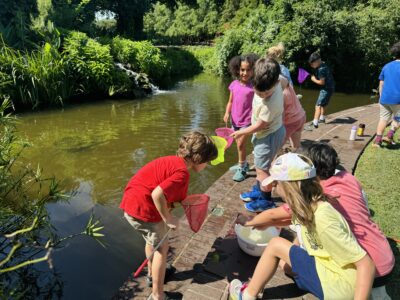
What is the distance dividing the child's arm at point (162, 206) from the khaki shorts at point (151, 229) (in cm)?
18

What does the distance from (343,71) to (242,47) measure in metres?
5.56

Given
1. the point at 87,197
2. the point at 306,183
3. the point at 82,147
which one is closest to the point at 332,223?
the point at 306,183

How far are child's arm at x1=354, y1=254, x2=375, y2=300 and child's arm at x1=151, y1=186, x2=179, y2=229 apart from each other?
4.11 feet

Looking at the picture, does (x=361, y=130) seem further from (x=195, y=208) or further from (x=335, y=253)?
(x=335, y=253)

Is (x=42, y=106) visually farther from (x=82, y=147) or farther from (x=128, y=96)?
(x=82, y=147)

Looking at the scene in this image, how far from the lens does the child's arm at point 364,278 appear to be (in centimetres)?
186

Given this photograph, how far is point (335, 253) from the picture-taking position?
195 cm

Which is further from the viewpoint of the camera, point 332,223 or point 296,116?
point 296,116

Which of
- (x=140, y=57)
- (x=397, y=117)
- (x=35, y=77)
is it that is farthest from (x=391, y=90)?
(x=140, y=57)

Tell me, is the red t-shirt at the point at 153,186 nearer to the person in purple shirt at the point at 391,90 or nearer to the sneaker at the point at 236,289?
the sneaker at the point at 236,289

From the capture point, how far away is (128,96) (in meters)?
13.0

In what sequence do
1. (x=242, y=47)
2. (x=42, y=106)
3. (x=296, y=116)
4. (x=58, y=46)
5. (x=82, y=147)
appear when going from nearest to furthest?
(x=296, y=116) → (x=82, y=147) → (x=42, y=106) → (x=58, y=46) → (x=242, y=47)

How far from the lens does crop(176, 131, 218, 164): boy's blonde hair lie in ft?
8.07

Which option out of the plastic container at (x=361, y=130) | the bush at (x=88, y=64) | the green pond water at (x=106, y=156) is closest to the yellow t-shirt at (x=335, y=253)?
the green pond water at (x=106, y=156)
